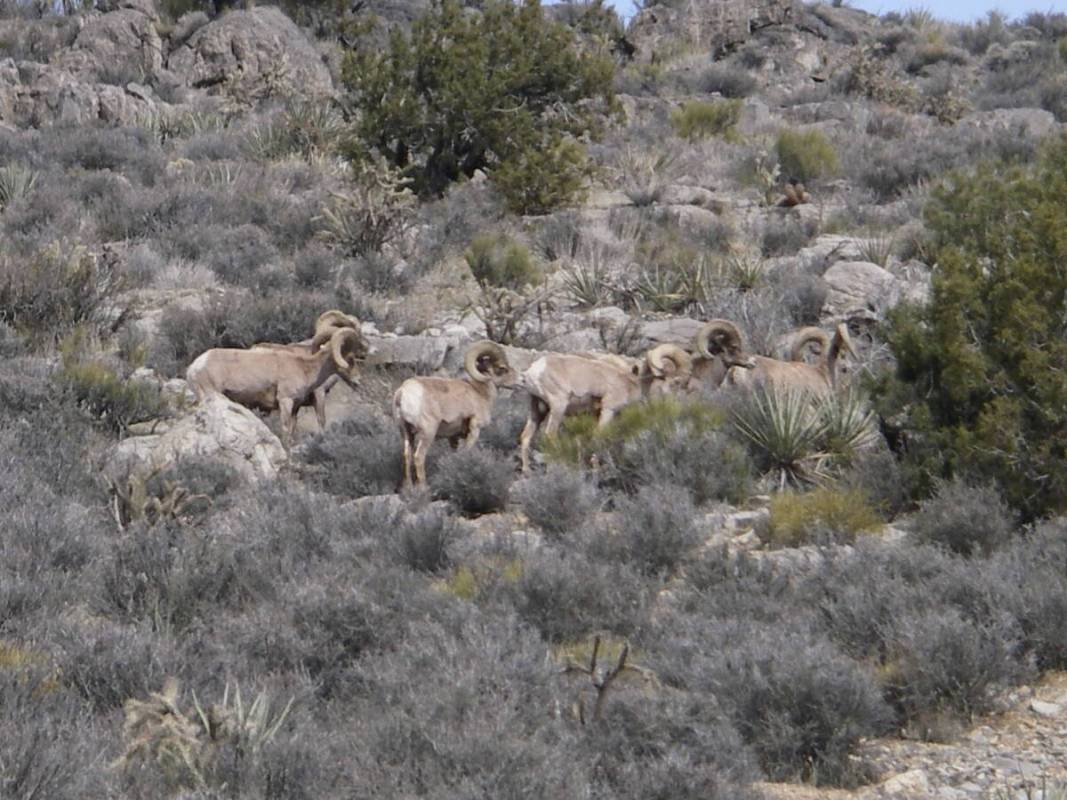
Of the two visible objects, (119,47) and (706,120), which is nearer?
(706,120)

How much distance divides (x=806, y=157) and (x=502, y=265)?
759 centimetres

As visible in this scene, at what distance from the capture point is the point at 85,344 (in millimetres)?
14695

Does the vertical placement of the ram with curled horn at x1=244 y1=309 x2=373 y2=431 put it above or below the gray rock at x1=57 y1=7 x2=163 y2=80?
below

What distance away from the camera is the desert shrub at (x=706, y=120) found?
27094 mm

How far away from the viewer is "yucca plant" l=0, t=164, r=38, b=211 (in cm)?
2027

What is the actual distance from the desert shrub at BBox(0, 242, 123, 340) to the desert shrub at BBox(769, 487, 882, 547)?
849cm

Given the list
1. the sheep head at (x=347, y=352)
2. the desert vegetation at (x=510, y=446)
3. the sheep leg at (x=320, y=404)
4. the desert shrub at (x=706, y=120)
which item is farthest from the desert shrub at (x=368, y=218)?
the desert shrub at (x=706, y=120)

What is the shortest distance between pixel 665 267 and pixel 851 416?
6835 mm

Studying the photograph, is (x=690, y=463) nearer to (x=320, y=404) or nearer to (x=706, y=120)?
(x=320, y=404)

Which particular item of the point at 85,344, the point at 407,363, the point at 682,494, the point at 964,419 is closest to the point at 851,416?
the point at 964,419

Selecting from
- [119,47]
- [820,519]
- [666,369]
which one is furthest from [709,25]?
[820,519]

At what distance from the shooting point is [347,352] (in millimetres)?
13008

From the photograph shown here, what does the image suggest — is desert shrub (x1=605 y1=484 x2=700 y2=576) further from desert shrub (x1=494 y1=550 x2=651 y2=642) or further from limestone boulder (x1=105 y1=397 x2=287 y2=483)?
limestone boulder (x1=105 y1=397 x2=287 y2=483)

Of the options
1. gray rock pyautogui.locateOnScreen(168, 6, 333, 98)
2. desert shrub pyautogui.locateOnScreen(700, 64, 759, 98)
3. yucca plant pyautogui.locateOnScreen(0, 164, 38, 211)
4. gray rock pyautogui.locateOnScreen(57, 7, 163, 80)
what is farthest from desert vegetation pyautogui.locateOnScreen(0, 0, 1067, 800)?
desert shrub pyautogui.locateOnScreen(700, 64, 759, 98)
